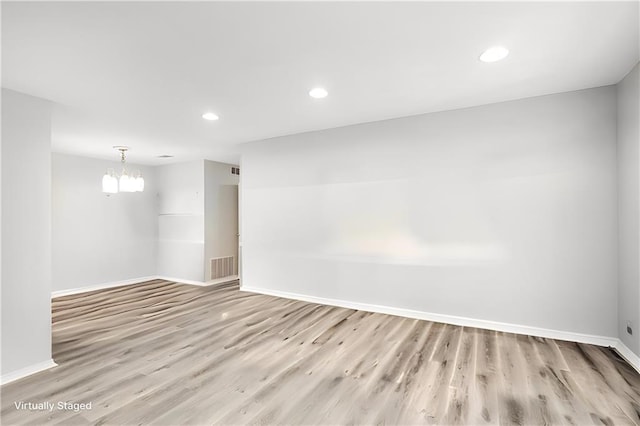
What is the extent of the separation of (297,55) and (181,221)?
5306 mm

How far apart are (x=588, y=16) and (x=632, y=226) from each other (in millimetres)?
1877

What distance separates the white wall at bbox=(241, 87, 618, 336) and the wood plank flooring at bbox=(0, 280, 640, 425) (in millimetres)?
502

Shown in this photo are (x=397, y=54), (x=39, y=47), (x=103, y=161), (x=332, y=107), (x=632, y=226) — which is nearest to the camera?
(x=39, y=47)

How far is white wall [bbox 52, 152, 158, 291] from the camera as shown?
550 cm

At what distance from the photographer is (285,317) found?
404 centimetres

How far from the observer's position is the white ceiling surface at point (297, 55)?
189 centimetres

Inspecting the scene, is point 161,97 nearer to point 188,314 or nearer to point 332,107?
point 332,107

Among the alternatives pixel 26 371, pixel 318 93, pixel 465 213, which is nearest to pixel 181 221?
pixel 26 371

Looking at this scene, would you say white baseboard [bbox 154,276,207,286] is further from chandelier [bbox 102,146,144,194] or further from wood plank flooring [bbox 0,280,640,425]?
wood plank flooring [bbox 0,280,640,425]

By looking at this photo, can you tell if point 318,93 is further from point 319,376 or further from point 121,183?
point 121,183

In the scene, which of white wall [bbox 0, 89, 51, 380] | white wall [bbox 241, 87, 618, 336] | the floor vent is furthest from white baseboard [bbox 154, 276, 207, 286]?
white wall [bbox 0, 89, 51, 380]

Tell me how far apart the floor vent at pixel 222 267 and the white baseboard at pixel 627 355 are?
6.15 metres

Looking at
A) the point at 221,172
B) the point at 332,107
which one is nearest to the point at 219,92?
the point at 332,107

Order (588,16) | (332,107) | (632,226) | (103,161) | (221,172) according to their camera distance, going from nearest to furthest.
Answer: (588,16) → (632,226) → (332,107) → (103,161) → (221,172)
